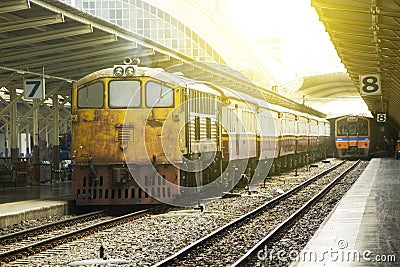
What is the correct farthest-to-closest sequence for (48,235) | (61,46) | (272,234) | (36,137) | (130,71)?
(36,137) < (61,46) < (130,71) < (48,235) < (272,234)

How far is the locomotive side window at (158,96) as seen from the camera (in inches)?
622

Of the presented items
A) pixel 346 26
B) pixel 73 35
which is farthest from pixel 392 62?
pixel 73 35

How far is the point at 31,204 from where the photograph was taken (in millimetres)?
15914

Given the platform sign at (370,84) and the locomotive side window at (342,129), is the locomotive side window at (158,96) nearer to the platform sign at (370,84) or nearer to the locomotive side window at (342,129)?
the platform sign at (370,84)

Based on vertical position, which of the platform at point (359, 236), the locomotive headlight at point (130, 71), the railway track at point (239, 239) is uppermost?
the locomotive headlight at point (130, 71)

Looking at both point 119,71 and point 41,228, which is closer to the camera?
point 41,228

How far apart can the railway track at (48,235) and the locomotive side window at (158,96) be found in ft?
7.94

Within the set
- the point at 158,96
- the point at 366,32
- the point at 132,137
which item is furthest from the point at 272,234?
the point at 366,32

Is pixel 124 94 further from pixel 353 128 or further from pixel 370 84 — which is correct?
pixel 353 128

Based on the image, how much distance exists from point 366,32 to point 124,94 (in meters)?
5.59

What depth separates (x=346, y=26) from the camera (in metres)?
15.9

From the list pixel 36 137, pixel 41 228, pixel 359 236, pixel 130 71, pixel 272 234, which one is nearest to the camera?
pixel 359 236

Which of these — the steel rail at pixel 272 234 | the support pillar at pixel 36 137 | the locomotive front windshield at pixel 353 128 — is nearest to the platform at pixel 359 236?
the steel rail at pixel 272 234

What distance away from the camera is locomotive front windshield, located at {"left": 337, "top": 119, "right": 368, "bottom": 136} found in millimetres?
45781
